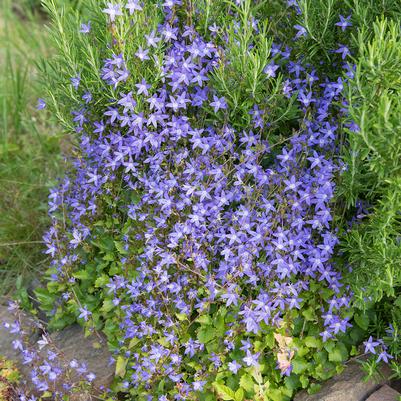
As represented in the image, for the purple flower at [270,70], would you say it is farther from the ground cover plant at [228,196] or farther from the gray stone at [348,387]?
the gray stone at [348,387]

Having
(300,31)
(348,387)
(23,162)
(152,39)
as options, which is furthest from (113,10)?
(23,162)

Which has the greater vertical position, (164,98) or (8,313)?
(164,98)

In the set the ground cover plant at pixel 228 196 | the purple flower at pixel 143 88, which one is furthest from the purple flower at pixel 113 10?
the purple flower at pixel 143 88

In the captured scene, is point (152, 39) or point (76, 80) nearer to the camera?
point (152, 39)

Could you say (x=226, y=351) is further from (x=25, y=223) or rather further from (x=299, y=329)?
(x=25, y=223)

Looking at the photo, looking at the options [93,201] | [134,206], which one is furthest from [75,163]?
[134,206]

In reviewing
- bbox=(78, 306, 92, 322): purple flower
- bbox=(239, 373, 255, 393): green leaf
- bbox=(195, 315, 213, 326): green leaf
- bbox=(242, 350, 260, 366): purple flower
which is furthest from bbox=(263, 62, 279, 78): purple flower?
bbox=(78, 306, 92, 322): purple flower

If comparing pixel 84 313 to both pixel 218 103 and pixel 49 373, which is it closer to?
pixel 49 373
